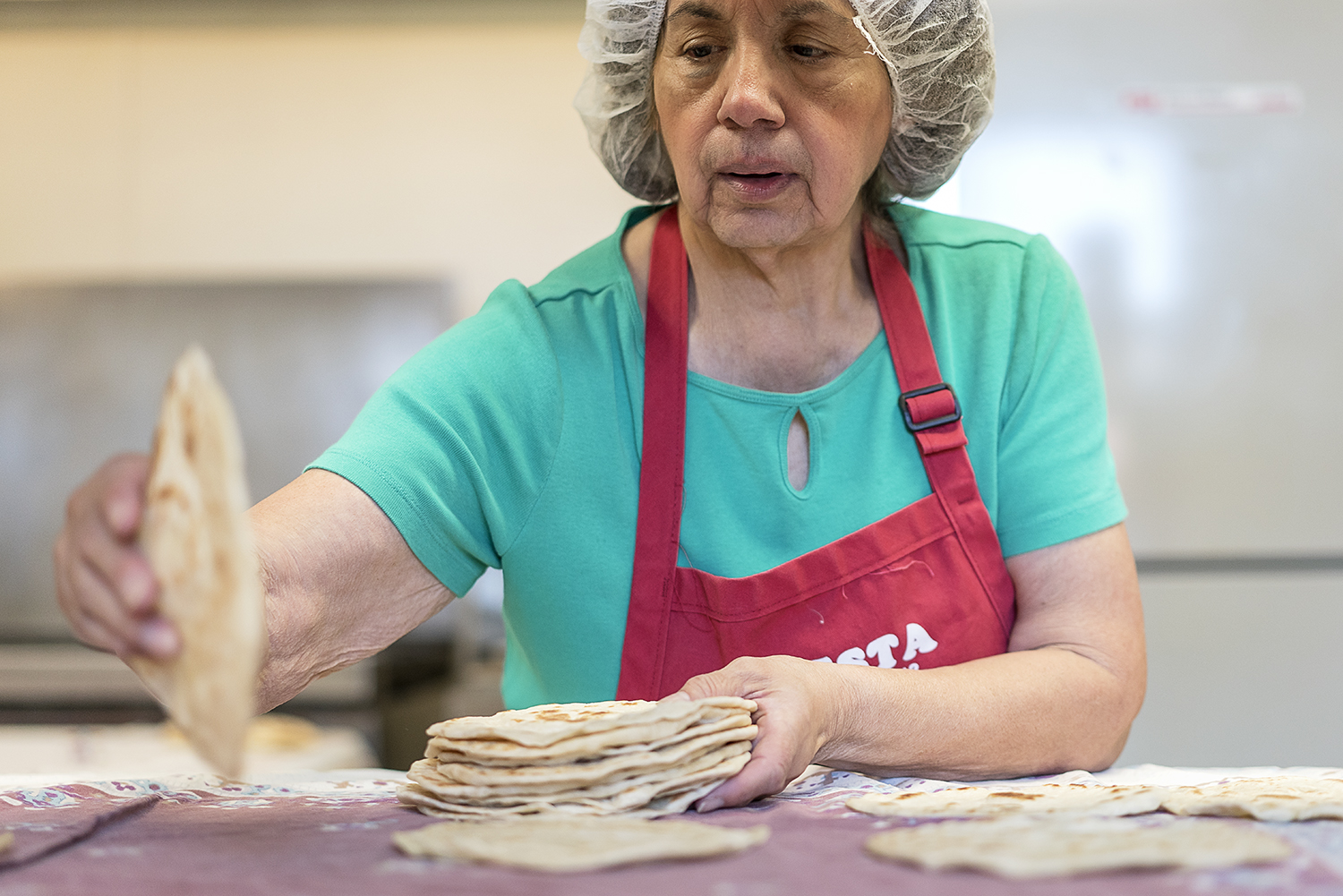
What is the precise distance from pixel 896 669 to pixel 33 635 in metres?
2.80

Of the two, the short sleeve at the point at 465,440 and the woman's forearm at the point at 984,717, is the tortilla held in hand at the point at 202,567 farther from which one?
the woman's forearm at the point at 984,717

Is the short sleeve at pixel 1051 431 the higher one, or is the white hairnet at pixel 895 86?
the white hairnet at pixel 895 86

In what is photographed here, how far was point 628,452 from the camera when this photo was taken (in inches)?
52.7

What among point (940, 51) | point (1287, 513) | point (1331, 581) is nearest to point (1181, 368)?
point (1287, 513)

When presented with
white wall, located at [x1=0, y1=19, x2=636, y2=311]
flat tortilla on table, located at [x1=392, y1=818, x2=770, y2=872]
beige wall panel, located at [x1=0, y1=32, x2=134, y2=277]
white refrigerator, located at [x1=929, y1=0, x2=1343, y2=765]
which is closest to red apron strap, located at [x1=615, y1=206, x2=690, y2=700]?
flat tortilla on table, located at [x1=392, y1=818, x2=770, y2=872]

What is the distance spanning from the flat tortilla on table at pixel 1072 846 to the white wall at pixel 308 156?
8.45ft

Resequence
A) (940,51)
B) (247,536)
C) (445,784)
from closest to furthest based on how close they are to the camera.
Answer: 1. (247,536)
2. (445,784)
3. (940,51)

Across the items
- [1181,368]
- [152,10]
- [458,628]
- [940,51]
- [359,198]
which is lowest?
[458,628]

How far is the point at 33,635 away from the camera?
316 centimetres

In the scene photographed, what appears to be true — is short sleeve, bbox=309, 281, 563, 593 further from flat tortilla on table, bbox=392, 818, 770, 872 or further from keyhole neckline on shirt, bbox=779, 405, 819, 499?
flat tortilla on table, bbox=392, 818, 770, 872

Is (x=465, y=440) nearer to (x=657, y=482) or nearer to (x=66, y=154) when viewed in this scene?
(x=657, y=482)

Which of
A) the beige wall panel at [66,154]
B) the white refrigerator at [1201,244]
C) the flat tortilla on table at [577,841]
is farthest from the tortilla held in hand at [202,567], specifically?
the beige wall panel at [66,154]

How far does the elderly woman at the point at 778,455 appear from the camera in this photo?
3.93ft

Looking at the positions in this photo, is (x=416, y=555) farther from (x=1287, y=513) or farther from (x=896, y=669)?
(x=1287, y=513)
